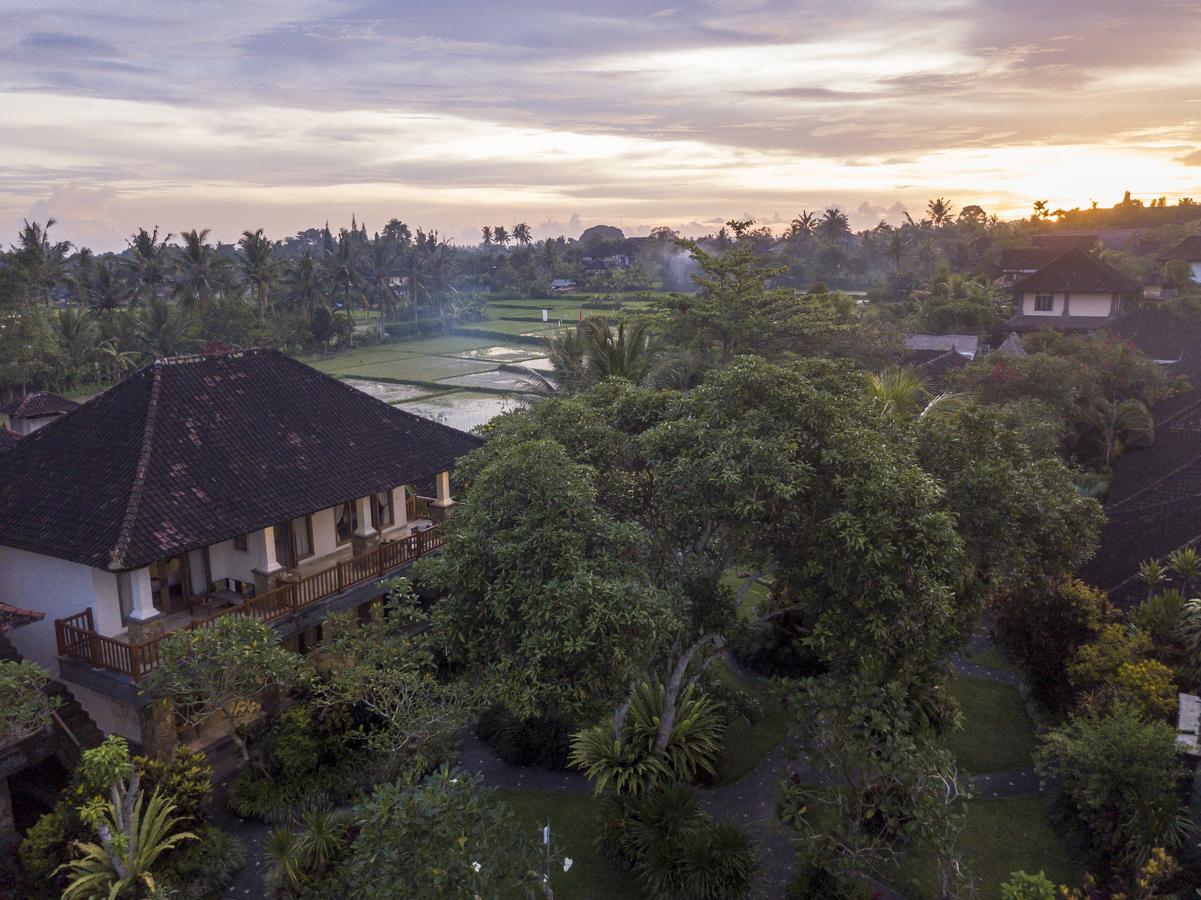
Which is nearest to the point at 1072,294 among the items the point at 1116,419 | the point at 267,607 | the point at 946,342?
the point at 946,342

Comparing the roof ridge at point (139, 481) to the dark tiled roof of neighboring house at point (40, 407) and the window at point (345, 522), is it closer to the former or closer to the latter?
the window at point (345, 522)

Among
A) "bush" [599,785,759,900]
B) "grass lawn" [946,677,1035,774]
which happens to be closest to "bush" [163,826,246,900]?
"bush" [599,785,759,900]

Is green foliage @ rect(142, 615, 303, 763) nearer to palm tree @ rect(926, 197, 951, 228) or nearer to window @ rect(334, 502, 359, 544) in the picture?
window @ rect(334, 502, 359, 544)

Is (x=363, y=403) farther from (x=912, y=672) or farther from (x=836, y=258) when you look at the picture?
(x=836, y=258)

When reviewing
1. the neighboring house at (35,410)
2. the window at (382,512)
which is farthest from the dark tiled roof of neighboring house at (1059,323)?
the neighboring house at (35,410)

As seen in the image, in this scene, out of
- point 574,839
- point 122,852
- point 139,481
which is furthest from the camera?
point 139,481

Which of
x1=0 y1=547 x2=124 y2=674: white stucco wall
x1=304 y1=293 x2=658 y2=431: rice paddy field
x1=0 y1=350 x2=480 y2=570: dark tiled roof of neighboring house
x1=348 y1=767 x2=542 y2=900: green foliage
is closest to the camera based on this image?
x1=348 y1=767 x2=542 y2=900: green foliage

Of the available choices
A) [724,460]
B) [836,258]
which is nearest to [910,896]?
[724,460]

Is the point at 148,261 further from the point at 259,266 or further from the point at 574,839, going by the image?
the point at 574,839
